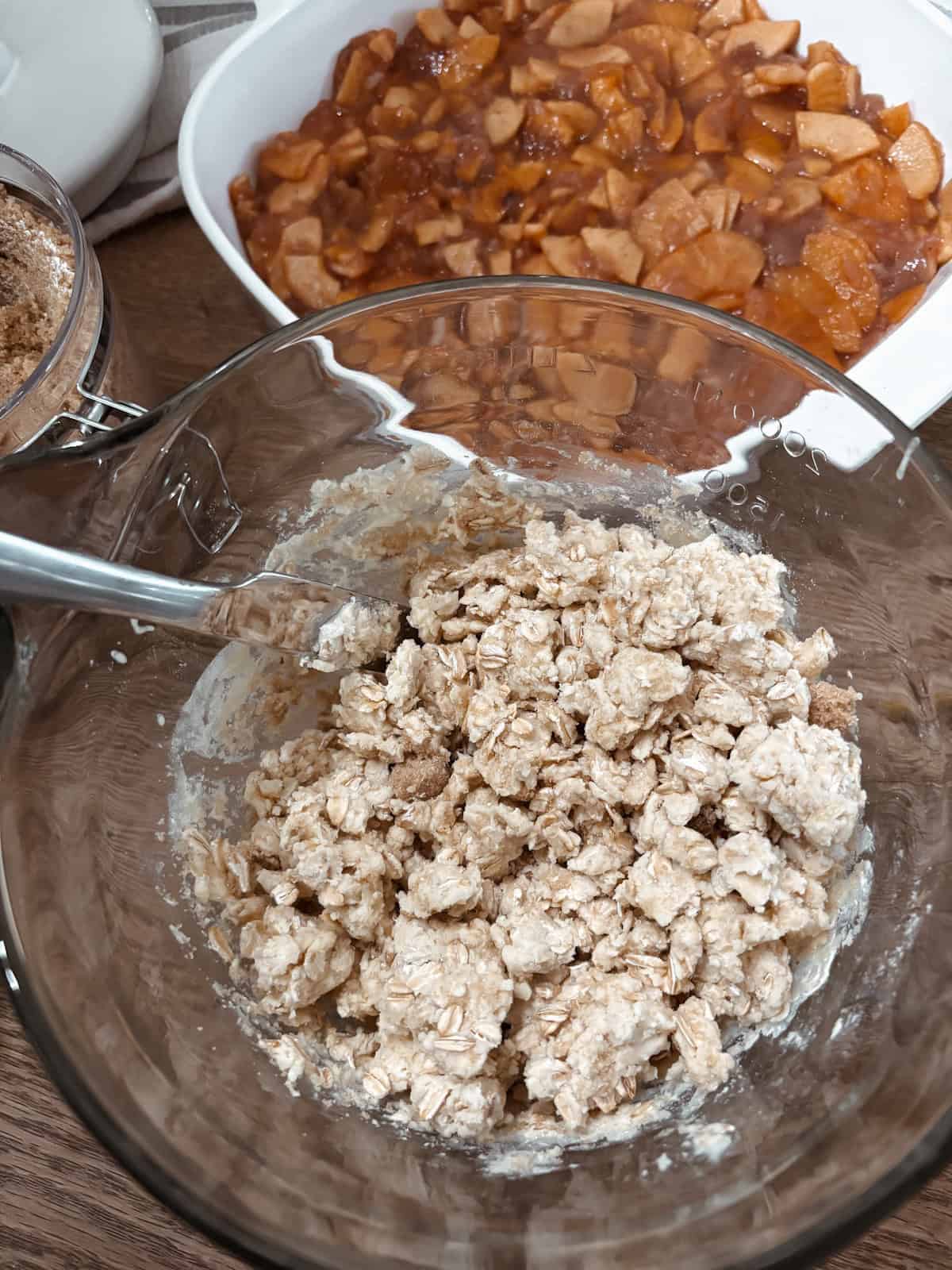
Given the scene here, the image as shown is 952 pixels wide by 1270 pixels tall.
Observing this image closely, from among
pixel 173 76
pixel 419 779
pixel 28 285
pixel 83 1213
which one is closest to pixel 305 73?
pixel 173 76

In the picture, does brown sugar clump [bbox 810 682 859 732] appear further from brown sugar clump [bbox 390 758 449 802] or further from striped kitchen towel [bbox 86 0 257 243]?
striped kitchen towel [bbox 86 0 257 243]

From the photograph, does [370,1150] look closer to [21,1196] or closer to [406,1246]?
[406,1246]

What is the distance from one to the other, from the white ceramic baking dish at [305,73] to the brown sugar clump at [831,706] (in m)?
0.55

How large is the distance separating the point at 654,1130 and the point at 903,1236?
0.42 metres

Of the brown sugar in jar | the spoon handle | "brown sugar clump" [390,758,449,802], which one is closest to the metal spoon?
the spoon handle

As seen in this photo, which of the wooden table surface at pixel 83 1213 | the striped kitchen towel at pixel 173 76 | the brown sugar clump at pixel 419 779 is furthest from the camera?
the striped kitchen towel at pixel 173 76

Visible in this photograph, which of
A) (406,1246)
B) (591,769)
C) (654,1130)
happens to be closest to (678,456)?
(591,769)

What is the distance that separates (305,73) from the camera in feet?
4.99

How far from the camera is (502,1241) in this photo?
32.8 inches

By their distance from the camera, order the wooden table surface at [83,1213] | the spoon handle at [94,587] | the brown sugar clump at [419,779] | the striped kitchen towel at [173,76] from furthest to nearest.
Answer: the striped kitchen towel at [173,76]
the wooden table surface at [83,1213]
the brown sugar clump at [419,779]
the spoon handle at [94,587]

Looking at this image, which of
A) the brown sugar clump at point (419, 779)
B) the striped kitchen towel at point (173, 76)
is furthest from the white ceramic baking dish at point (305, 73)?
the brown sugar clump at point (419, 779)

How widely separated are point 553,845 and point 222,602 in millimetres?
364

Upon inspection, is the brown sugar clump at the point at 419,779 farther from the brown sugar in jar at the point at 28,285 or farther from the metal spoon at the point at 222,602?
the brown sugar in jar at the point at 28,285

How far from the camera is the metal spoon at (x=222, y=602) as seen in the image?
2.71 feet
